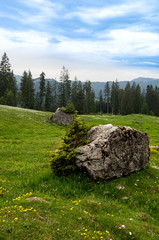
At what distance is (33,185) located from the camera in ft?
31.7

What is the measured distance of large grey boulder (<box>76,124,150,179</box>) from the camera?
10453mm

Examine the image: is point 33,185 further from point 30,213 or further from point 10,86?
point 10,86

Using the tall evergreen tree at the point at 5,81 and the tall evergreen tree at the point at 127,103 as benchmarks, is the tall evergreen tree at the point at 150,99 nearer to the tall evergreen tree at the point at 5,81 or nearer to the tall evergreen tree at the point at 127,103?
the tall evergreen tree at the point at 127,103

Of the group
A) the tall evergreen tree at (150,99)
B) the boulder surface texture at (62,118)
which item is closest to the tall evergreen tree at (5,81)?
the boulder surface texture at (62,118)

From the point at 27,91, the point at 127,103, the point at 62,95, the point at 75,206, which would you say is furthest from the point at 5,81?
the point at 75,206

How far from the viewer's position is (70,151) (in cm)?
1109

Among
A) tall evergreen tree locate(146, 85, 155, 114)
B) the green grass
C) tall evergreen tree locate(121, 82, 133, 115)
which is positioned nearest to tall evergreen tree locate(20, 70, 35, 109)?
tall evergreen tree locate(121, 82, 133, 115)

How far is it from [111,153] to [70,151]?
2.67m

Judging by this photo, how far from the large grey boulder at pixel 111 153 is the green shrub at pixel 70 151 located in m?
0.47

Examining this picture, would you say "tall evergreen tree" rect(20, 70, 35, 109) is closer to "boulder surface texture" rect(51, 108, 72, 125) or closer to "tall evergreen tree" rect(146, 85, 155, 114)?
"boulder surface texture" rect(51, 108, 72, 125)

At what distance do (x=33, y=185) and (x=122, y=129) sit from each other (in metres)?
6.99

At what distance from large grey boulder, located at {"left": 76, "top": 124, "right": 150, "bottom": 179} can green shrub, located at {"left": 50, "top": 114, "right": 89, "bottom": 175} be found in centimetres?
47

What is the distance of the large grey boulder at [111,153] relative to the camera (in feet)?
34.3

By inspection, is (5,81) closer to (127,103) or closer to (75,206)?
(127,103)
